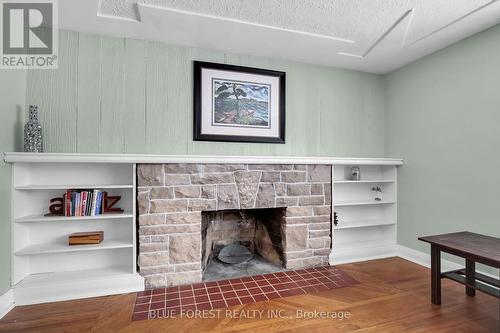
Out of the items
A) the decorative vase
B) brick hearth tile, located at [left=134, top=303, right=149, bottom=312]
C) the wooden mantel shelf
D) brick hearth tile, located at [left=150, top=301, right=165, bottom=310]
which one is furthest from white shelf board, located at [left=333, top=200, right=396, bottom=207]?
the decorative vase

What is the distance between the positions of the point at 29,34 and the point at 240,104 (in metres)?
2.04

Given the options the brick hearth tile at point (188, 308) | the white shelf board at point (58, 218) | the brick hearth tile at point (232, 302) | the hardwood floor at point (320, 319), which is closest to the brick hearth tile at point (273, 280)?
the hardwood floor at point (320, 319)

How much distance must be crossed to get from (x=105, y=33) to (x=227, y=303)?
2768mm

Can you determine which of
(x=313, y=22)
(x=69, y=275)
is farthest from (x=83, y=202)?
(x=313, y=22)

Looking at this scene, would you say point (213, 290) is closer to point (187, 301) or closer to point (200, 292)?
point (200, 292)

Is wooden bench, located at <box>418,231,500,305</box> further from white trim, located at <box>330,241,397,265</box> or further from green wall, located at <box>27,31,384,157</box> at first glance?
green wall, located at <box>27,31,384,157</box>

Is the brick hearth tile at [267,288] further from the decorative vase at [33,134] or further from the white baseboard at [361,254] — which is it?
the decorative vase at [33,134]

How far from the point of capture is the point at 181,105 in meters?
2.65

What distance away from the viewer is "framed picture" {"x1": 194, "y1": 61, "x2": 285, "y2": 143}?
2.69 metres

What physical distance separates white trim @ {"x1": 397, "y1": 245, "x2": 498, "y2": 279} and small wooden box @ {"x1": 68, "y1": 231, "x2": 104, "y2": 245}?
3.48 meters

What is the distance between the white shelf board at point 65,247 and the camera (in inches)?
81.7

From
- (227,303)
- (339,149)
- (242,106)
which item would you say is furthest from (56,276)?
(339,149)

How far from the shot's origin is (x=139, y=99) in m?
2.53

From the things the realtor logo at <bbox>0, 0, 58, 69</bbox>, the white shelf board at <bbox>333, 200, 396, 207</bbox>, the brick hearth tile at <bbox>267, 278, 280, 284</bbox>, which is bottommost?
the brick hearth tile at <bbox>267, 278, 280, 284</bbox>
